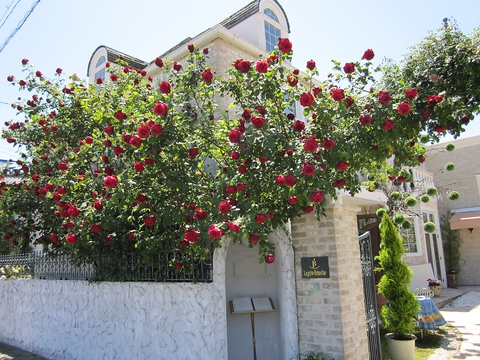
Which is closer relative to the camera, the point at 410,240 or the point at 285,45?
the point at 285,45

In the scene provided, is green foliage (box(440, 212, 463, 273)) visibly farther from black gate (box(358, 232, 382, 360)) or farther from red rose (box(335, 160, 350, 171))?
red rose (box(335, 160, 350, 171))

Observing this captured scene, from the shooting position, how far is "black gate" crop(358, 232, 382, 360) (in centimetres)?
612

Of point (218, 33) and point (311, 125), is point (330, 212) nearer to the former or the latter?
point (311, 125)

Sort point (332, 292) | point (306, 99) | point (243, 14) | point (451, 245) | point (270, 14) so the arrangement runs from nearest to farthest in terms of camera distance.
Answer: point (306, 99), point (332, 292), point (243, 14), point (270, 14), point (451, 245)

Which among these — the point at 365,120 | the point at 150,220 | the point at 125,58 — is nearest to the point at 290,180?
the point at 365,120

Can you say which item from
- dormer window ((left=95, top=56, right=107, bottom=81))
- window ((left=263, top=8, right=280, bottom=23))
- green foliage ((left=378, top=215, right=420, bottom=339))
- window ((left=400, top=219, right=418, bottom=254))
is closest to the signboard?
green foliage ((left=378, top=215, right=420, bottom=339))

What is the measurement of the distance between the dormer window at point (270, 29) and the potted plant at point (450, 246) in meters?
14.9

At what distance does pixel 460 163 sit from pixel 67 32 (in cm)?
2044

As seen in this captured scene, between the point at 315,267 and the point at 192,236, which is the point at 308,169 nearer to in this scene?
the point at 192,236

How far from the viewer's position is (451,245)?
Answer: 19.7 metres

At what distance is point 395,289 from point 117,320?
5.17m

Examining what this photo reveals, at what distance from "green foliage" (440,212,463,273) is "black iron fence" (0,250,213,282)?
58.9 feet

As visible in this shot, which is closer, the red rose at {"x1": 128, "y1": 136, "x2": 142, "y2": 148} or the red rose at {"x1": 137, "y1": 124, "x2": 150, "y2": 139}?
the red rose at {"x1": 137, "y1": 124, "x2": 150, "y2": 139}

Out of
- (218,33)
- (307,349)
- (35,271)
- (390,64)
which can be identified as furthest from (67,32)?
(307,349)
